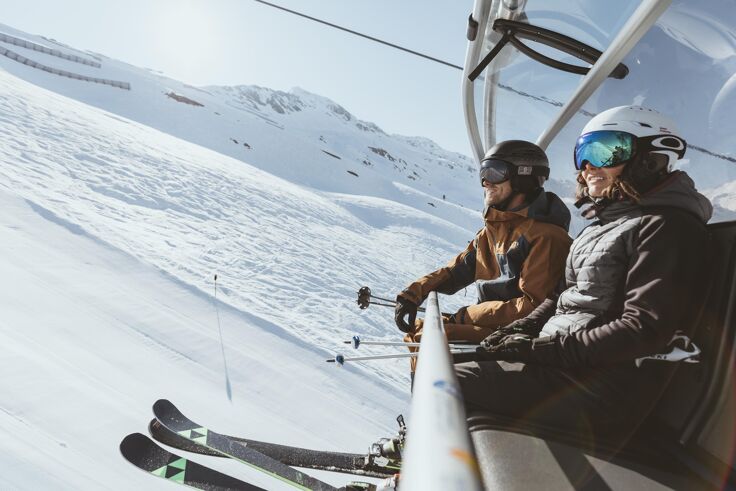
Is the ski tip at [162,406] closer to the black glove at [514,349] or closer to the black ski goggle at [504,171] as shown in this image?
the black glove at [514,349]

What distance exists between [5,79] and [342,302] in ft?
47.6

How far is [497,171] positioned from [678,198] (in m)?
1.32

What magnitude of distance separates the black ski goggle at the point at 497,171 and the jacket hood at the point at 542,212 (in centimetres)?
20

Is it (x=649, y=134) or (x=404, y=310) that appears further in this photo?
(x=404, y=310)

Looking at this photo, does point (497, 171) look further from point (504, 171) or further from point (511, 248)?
point (511, 248)

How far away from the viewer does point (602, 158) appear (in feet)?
5.93

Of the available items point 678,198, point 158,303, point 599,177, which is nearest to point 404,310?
point 599,177

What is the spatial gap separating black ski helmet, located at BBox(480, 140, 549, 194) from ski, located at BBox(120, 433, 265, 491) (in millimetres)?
2376

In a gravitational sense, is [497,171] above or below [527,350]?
above

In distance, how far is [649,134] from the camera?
68.9 inches

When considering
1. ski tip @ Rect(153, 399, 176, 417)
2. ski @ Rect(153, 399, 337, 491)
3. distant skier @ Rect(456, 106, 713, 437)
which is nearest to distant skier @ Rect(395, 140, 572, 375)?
distant skier @ Rect(456, 106, 713, 437)

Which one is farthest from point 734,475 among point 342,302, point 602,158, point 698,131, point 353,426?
point 342,302

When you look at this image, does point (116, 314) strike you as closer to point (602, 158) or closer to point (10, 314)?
point (10, 314)

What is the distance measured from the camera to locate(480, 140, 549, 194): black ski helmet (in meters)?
2.78
